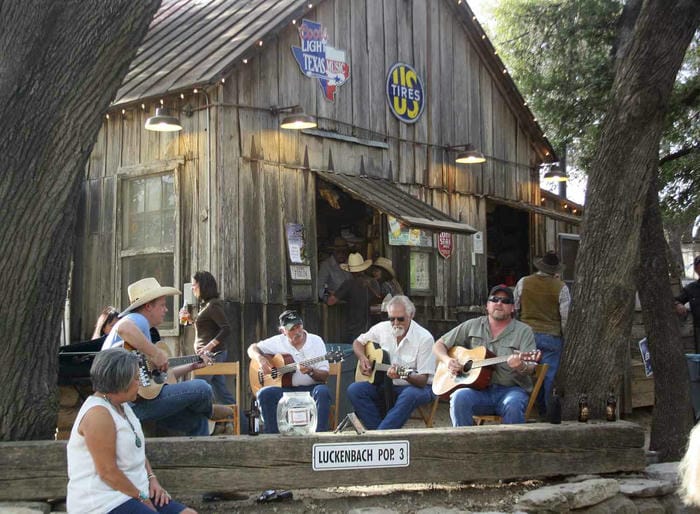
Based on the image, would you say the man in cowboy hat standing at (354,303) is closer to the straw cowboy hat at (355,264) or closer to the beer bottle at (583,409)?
the straw cowboy hat at (355,264)

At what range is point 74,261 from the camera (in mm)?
11695

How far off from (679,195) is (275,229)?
30.7 feet

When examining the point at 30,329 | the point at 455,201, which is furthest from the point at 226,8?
the point at 30,329

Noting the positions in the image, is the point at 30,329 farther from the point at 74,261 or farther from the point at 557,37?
the point at 557,37

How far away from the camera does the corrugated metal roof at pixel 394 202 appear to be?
1060cm

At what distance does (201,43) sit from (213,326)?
13.0 feet

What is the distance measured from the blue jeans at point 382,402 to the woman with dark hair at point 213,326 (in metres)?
1.88

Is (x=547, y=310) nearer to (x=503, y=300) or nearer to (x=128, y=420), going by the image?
(x=503, y=300)

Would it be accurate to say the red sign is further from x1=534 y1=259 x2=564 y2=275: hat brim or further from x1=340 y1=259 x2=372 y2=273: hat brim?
x1=534 y1=259 x2=564 y2=275: hat brim

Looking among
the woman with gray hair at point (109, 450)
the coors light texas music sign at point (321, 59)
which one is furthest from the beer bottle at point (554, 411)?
the coors light texas music sign at point (321, 59)

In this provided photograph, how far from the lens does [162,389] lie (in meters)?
6.41

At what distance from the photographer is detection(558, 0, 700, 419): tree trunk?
741 centimetres

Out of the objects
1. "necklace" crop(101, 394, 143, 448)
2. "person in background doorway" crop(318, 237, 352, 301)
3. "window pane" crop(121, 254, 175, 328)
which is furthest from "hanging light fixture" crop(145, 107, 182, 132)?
"necklace" crop(101, 394, 143, 448)

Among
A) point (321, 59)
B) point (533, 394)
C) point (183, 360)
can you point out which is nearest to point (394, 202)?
point (321, 59)
